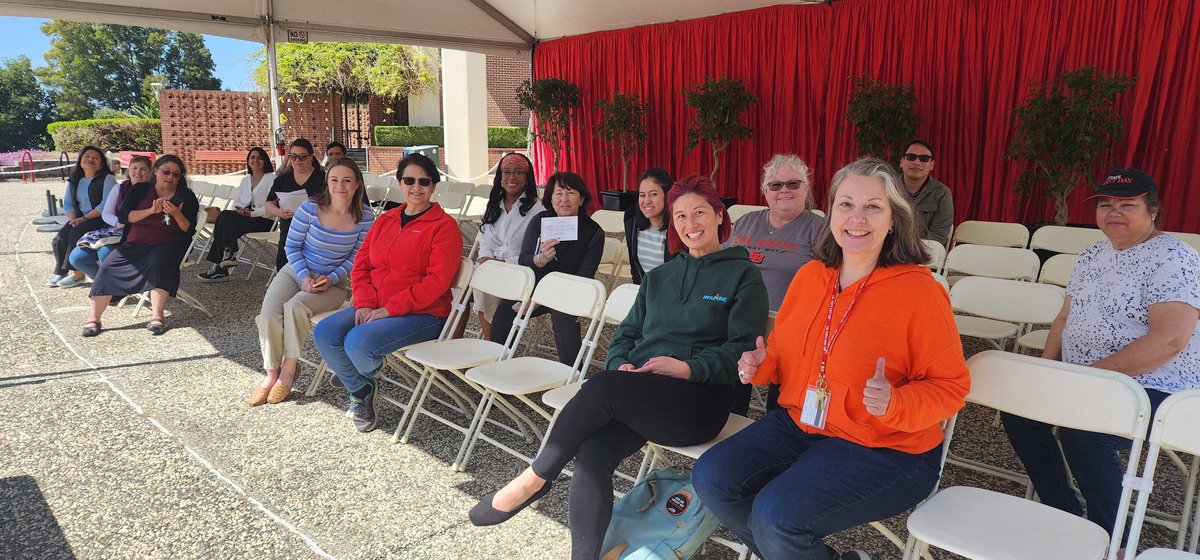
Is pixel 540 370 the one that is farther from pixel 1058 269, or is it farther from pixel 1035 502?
pixel 1058 269

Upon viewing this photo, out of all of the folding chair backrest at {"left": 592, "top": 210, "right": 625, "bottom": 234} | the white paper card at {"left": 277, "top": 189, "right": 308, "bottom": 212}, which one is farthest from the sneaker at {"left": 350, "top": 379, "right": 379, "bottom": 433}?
the white paper card at {"left": 277, "top": 189, "right": 308, "bottom": 212}

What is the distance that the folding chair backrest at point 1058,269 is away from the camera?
13.7ft

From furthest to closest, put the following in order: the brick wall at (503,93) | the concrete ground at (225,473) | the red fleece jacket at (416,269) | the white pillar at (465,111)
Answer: the brick wall at (503,93) → the white pillar at (465,111) → the red fleece jacket at (416,269) → the concrete ground at (225,473)

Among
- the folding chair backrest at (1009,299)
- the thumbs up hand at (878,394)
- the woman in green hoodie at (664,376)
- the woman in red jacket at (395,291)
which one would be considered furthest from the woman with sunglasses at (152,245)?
the folding chair backrest at (1009,299)

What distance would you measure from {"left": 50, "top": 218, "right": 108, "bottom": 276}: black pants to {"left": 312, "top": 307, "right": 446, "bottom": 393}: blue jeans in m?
4.34

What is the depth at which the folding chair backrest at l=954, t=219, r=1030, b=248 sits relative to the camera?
→ 5203mm

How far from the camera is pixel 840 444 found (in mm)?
2021

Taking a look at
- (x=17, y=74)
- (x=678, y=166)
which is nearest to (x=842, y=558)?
(x=678, y=166)

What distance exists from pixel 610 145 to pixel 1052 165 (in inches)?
242

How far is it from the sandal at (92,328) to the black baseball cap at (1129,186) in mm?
5940

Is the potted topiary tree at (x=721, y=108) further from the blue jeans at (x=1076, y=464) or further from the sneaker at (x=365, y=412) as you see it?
the blue jeans at (x=1076, y=464)

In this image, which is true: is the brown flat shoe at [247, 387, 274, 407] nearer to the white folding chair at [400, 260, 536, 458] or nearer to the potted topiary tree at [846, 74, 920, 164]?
the white folding chair at [400, 260, 536, 458]

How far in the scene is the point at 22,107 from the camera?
146ft

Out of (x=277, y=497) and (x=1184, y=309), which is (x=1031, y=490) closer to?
(x=1184, y=309)
